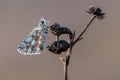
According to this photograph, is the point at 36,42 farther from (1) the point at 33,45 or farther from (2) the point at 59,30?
(2) the point at 59,30

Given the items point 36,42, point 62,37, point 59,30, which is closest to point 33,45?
point 36,42

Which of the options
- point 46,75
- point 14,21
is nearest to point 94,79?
point 46,75

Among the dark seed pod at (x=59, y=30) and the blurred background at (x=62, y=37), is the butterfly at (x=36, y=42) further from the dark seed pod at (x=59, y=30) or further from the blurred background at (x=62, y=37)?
the blurred background at (x=62, y=37)

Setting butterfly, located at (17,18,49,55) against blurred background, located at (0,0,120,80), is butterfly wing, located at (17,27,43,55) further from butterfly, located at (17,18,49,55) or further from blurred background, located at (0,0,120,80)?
blurred background, located at (0,0,120,80)

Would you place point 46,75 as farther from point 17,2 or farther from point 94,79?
point 17,2

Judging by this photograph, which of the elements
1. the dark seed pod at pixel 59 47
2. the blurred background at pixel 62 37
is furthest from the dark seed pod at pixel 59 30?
the blurred background at pixel 62 37

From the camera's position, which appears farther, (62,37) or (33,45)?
(62,37)
